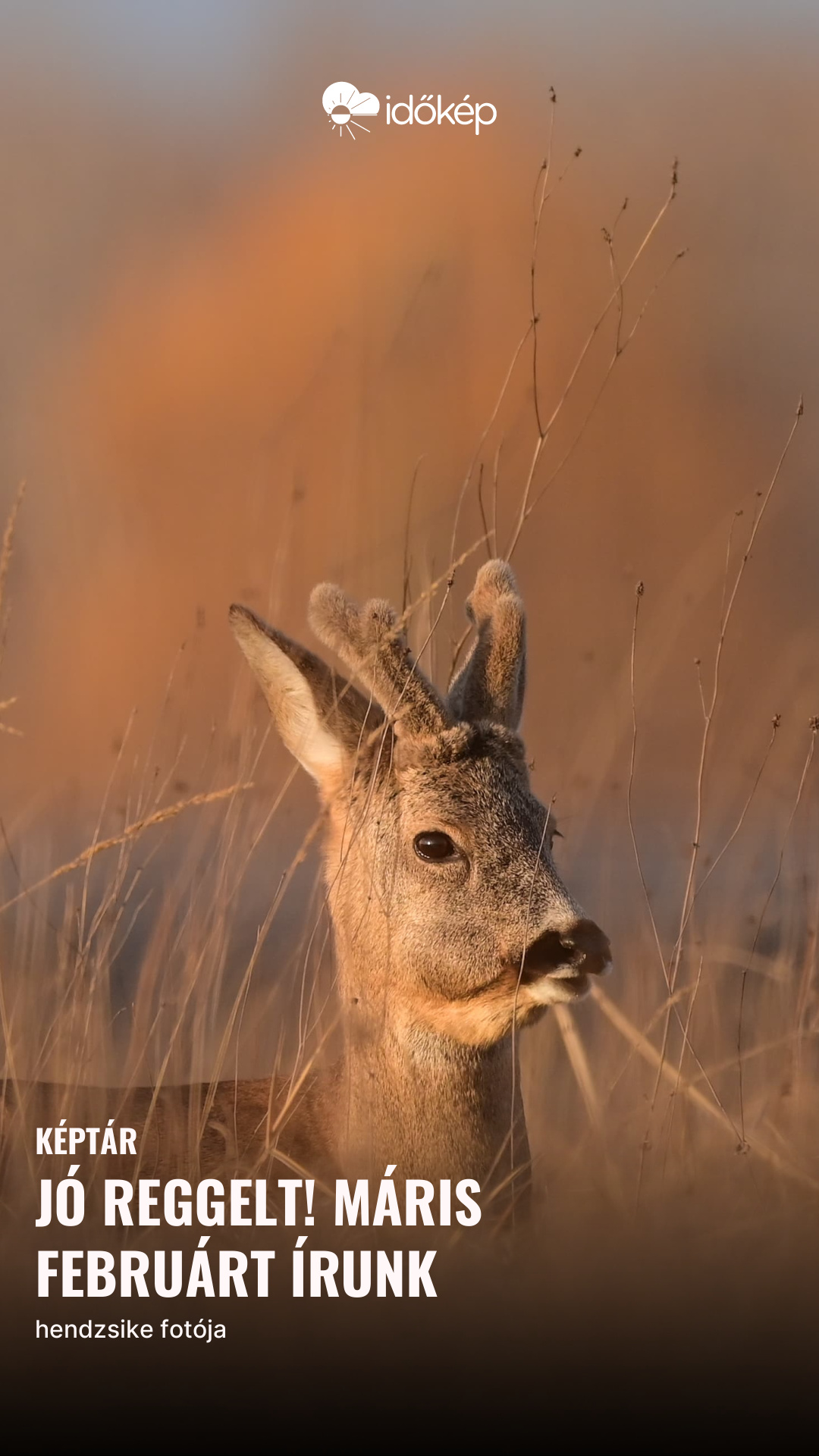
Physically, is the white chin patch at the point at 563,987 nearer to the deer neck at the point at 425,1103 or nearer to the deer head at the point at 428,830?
the deer head at the point at 428,830

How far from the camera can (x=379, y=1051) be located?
162 inches

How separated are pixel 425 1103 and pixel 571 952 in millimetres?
608

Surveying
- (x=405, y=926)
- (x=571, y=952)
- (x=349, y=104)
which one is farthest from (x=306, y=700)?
(x=349, y=104)

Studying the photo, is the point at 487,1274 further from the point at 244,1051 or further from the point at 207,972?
the point at 244,1051

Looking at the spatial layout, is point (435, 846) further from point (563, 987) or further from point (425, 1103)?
point (425, 1103)

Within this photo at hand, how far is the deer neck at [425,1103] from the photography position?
159 inches

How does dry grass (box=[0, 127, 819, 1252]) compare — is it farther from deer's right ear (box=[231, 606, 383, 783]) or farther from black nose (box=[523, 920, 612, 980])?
black nose (box=[523, 920, 612, 980])

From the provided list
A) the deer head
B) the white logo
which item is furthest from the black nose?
the white logo

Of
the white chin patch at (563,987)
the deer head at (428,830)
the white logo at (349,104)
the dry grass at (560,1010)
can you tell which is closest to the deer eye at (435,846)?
the deer head at (428,830)

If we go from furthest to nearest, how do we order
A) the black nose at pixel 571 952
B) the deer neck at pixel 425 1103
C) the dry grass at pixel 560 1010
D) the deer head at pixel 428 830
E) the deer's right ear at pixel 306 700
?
the dry grass at pixel 560 1010, the deer's right ear at pixel 306 700, the deer neck at pixel 425 1103, the deer head at pixel 428 830, the black nose at pixel 571 952

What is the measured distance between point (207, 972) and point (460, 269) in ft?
8.22

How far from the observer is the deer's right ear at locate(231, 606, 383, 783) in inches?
165

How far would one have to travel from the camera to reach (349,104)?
4801 millimetres

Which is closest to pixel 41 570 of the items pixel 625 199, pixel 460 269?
pixel 460 269
